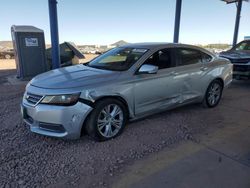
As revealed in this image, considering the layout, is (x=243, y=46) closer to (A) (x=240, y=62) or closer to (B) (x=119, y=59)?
(A) (x=240, y=62)

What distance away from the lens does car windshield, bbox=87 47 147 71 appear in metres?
4.02

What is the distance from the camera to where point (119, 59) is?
4.40m

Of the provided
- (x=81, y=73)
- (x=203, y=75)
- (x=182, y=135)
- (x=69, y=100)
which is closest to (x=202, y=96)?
(x=203, y=75)

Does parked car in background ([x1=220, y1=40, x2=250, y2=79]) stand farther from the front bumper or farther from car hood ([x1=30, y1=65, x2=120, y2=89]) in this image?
the front bumper

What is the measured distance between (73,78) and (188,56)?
249 cm

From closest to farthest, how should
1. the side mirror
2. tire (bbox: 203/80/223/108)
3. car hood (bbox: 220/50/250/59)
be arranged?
the side mirror
tire (bbox: 203/80/223/108)
car hood (bbox: 220/50/250/59)

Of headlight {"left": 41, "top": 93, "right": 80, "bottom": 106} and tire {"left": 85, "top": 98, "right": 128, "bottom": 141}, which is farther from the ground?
headlight {"left": 41, "top": 93, "right": 80, "bottom": 106}

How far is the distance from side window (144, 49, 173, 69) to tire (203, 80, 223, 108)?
1.34 meters

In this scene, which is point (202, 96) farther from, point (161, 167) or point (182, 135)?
point (161, 167)

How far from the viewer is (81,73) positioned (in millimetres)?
3787

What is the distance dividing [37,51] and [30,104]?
5230mm

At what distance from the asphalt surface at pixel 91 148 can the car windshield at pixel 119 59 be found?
43.8 inches

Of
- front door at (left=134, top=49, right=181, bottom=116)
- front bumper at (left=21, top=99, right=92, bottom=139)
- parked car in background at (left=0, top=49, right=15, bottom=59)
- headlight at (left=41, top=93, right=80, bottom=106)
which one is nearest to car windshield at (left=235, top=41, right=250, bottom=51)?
front door at (left=134, top=49, right=181, bottom=116)

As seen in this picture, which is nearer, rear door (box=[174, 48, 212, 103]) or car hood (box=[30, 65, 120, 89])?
car hood (box=[30, 65, 120, 89])
